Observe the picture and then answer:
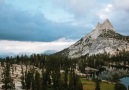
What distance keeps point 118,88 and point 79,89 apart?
1099 inches

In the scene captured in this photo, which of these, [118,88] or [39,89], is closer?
[118,88]

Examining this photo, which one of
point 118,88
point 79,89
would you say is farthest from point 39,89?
point 118,88

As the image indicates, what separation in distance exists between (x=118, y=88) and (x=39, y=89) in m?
52.0

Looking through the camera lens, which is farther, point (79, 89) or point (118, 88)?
point (79, 89)

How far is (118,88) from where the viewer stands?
7067 inches

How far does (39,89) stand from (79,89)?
26.1 metres

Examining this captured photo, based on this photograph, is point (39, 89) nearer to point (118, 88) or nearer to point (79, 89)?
point (79, 89)

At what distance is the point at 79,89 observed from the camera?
196 meters

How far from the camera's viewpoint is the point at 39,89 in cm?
19925
